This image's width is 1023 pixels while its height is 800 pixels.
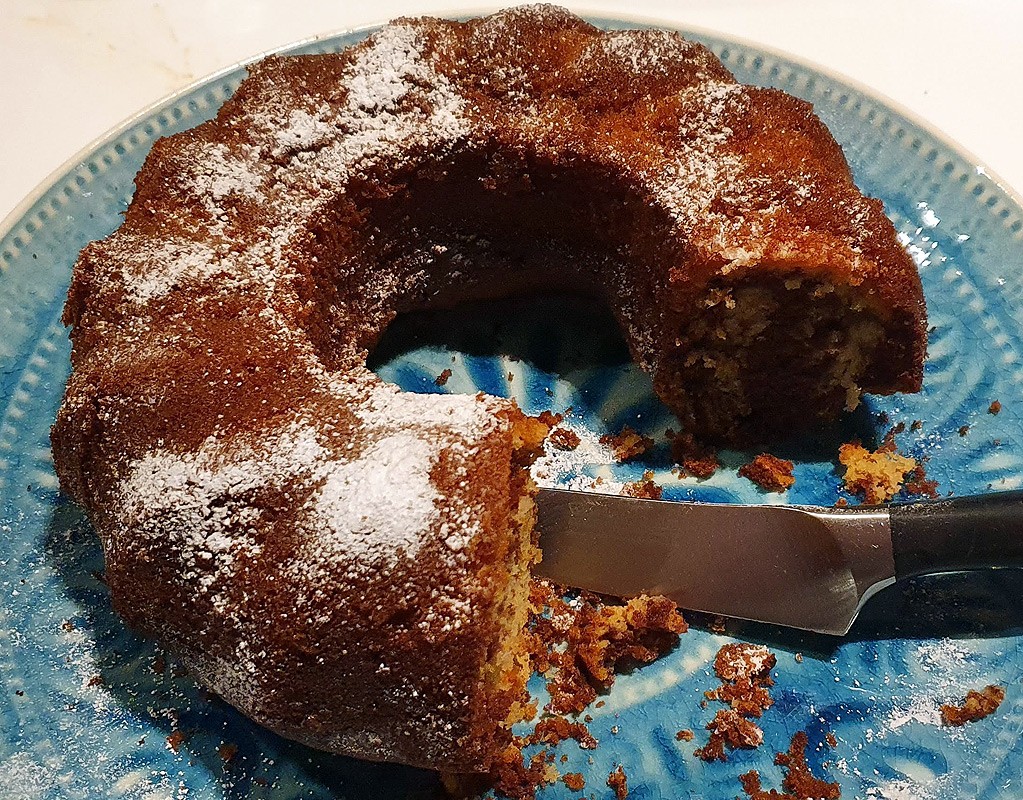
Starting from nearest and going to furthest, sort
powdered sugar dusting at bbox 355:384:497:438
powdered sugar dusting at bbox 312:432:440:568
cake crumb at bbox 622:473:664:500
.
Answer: powdered sugar dusting at bbox 312:432:440:568 → powdered sugar dusting at bbox 355:384:497:438 → cake crumb at bbox 622:473:664:500

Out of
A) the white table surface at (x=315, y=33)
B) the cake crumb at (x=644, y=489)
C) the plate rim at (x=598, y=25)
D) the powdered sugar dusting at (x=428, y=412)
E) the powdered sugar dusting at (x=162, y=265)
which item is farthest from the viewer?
the white table surface at (x=315, y=33)

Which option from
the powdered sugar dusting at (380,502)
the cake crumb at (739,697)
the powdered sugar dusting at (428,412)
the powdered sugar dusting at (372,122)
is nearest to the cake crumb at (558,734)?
the cake crumb at (739,697)

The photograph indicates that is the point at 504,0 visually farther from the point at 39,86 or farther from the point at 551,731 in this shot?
the point at 551,731

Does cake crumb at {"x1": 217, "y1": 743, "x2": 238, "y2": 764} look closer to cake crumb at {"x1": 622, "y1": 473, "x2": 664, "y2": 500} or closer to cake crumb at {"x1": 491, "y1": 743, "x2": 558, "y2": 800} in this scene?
cake crumb at {"x1": 491, "y1": 743, "x2": 558, "y2": 800}

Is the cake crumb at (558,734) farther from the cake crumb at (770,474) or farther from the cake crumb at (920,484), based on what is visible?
the cake crumb at (920,484)

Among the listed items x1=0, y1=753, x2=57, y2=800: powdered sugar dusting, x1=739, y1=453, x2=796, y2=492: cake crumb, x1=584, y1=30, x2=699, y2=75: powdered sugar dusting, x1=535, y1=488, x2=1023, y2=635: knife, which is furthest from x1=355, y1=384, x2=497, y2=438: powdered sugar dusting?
x1=584, y1=30, x2=699, y2=75: powdered sugar dusting

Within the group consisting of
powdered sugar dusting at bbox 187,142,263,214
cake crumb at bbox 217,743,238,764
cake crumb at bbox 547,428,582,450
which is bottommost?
cake crumb at bbox 217,743,238,764

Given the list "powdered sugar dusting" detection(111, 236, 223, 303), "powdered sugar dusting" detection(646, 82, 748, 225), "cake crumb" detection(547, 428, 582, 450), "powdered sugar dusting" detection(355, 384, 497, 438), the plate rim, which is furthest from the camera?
the plate rim

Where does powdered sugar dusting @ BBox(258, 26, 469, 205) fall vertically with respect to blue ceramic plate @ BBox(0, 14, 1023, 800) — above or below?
above
